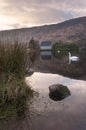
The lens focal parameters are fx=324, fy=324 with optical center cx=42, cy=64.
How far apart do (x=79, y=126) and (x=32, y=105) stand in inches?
81.3

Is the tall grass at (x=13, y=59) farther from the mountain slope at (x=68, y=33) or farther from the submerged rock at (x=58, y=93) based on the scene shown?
the mountain slope at (x=68, y=33)

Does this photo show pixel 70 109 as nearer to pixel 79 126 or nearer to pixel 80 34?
pixel 79 126

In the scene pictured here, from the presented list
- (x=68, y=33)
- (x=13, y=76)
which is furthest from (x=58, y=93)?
(x=68, y=33)

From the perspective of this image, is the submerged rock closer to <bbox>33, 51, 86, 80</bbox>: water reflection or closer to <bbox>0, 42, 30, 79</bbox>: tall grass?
<bbox>0, 42, 30, 79</bbox>: tall grass

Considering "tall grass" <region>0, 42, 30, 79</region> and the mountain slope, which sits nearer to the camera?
"tall grass" <region>0, 42, 30, 79</region>

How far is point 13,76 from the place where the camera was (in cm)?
908

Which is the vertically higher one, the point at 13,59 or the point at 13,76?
the point at 13,59

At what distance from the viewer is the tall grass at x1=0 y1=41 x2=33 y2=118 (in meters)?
8.27

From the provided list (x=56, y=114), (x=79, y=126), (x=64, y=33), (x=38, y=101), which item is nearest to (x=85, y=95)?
(x=38, y=101)

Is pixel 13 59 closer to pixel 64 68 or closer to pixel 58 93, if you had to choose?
pixel 58 93

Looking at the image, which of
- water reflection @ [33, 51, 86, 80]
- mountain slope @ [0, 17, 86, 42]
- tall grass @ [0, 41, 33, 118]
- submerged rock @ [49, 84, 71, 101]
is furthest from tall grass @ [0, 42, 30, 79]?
mountain slope @ [0, 17, 86, 42]

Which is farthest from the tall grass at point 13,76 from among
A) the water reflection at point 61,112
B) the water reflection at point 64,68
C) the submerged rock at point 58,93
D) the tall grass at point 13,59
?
the water reflection at point 64,68

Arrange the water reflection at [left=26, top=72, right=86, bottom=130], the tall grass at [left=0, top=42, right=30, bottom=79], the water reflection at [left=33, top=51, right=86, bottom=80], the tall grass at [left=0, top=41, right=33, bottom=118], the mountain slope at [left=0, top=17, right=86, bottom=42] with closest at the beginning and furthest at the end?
the water reflection at [left=26, top=72, right=86, bottom=130] → the tall grass at [left=0, top=41, right=33, bottom=118] → the tall grass at [left=0, top=42, right=30, bottom=79] → the water reflection at [left=33, top=51, right=86, bottom=80] → the mountain slope at [left=0, top=17, right=86, bottom=42]

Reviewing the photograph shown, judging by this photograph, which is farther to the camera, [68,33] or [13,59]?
[68,33]
